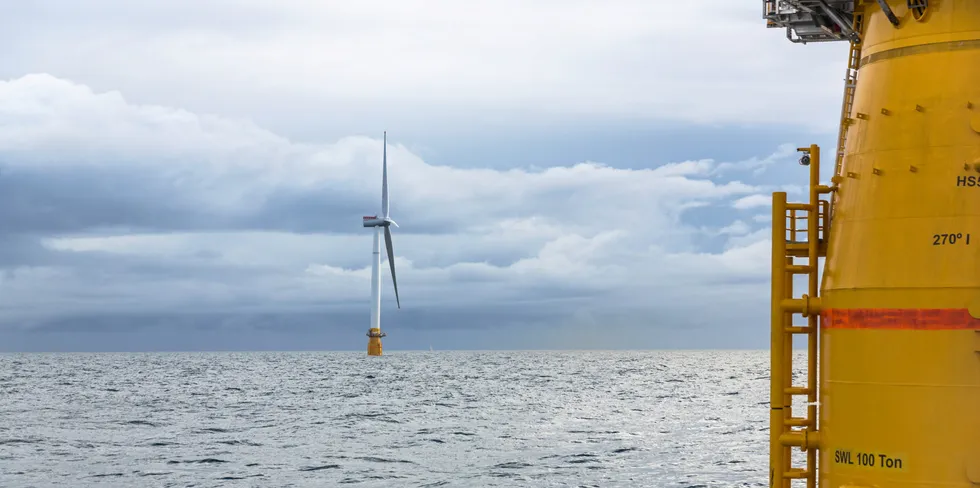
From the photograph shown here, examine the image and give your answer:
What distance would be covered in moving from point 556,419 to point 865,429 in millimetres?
64562

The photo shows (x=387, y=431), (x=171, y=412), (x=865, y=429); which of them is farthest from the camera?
(x=171, y=412)

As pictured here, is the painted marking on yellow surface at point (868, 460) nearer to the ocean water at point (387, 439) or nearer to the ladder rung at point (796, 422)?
the ladder rung at point (796, 422)

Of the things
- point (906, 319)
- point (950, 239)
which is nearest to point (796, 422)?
point (906, 319)

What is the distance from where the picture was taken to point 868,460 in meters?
14.2

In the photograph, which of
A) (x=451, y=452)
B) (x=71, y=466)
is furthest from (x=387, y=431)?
(x=71, y=466)

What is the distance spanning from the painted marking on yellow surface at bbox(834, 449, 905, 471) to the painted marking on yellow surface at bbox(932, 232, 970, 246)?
2794 millimetres

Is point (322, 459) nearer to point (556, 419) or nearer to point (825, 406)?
point (556, 419)

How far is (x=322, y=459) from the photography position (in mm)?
52719

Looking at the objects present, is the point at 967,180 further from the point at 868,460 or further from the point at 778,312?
the point at 868,460

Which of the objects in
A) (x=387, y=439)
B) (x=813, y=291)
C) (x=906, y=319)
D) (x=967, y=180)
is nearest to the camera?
(x=967, y=180)

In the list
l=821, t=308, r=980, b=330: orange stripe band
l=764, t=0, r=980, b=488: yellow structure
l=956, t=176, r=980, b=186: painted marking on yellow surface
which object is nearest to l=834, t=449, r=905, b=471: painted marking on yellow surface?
l=764, t=0, r=980, b=488: yellow structure

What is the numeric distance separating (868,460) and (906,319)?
1.95 meters

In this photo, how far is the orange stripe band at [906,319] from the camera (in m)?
13.4

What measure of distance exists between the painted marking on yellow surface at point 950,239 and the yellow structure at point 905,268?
0.02m
